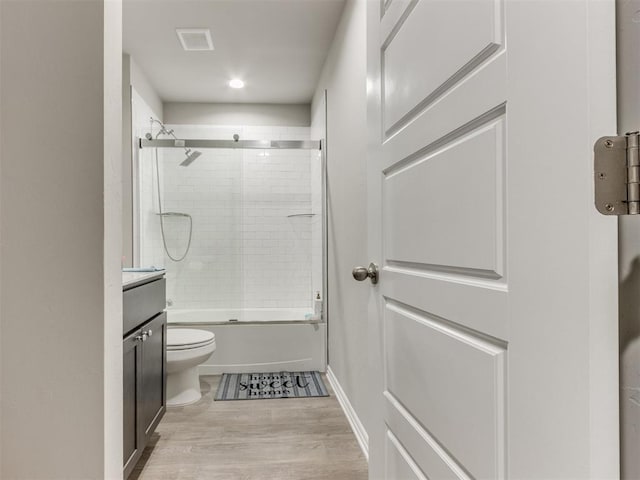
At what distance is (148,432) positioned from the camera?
1.99m

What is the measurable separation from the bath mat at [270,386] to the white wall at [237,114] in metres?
2.47

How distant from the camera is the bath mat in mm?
2912

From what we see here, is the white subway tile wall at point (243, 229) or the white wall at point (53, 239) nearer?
the white wall at point (53, 239)

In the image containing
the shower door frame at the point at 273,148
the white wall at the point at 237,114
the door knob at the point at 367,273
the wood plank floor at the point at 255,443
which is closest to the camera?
the door knob at the point at 367,273

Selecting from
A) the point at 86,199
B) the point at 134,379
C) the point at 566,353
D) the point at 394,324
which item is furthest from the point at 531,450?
the point at 134,379

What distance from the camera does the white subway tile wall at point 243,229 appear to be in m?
3.71

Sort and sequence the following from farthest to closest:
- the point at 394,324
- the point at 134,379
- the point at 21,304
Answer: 1. the point at 134,379
2. the point at 21,304
3. the point at 394,324

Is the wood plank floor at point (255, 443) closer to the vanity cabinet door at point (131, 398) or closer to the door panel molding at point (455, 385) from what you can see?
the vanity cabinet door at point (131, 398)

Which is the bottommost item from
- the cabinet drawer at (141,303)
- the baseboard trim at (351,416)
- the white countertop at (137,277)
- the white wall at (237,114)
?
the baseboard trim at (351,416)

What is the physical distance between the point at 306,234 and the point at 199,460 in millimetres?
2177

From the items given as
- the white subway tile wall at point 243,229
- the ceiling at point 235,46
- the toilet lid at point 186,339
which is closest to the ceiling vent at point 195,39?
the ceiling at point 235,46

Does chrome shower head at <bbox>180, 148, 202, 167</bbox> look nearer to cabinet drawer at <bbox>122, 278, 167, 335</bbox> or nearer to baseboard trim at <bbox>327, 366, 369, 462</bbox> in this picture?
cabinet drawer at <bbox>122, 278, 167, 335</bbox>

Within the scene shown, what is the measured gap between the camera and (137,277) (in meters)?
1.86

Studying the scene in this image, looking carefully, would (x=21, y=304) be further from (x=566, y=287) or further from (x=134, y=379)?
(x=566, y=287)
